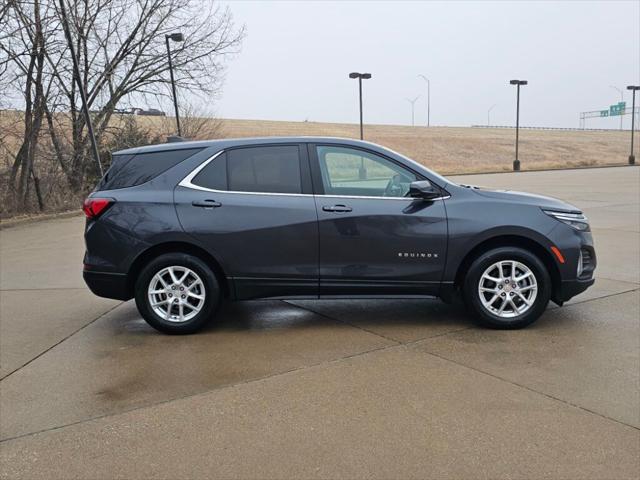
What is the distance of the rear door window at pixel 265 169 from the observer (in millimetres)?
5328

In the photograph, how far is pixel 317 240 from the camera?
5.22 metres

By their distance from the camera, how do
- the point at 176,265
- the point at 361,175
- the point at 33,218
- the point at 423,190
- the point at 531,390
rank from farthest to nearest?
the point at 33,218
the point at 361,175
the point at 176,265
the point at 423,190
the point at 531,390

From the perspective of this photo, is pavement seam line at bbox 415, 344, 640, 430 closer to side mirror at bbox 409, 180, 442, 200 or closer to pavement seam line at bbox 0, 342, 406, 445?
pavement seam line at bbox 0, 342, 406, 445

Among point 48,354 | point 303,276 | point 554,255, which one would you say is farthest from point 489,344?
point 48,354

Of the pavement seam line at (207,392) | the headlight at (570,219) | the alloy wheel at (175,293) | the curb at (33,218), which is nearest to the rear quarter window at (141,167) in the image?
the alloy wheel at (175,293)

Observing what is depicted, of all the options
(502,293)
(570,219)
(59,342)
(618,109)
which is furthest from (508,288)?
(618,109)

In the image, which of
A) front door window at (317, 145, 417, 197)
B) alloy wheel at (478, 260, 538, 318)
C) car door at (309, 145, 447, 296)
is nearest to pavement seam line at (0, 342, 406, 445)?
car door at (309, 145, 447, 296)

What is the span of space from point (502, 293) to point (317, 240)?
5.55 feet

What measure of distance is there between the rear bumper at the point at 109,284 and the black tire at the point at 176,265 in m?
0.15

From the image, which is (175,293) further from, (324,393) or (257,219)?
(324,393)

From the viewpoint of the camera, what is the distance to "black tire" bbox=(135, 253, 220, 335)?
17.1 ft

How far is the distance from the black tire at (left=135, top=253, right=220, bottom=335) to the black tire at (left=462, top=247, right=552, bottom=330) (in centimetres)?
223

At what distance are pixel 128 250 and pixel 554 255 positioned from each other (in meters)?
3.72

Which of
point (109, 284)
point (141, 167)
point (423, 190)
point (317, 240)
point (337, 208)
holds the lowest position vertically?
point (109, 284)
